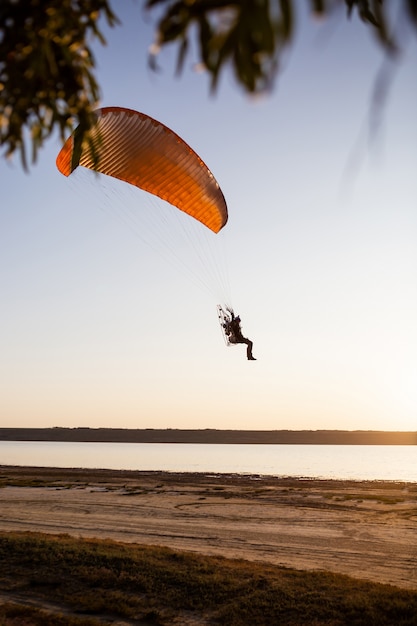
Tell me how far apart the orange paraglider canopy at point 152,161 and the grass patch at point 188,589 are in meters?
9.26

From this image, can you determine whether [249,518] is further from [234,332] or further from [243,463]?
[243,463]

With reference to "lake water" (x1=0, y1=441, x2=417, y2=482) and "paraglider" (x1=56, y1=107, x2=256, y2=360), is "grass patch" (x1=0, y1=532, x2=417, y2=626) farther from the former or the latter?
"lake water" (x1=0, y1=441, x2=417, y2=482)

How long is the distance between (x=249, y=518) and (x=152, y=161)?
67.6 ft

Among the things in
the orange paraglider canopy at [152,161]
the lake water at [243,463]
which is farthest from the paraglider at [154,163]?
the lake water at [243,463]

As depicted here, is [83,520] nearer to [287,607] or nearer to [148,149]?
[287,607]

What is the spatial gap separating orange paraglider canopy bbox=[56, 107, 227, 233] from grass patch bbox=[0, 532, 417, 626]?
30.4 ft

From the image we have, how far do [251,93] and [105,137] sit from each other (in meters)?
10.3

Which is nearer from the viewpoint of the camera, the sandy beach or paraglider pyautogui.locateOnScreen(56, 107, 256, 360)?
paraglider pyautogui.locateOnScreen(56, 107, 256, 360)

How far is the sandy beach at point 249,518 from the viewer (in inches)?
746

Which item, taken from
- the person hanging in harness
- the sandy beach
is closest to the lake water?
the sandy beach

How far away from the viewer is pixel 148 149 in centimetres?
1197

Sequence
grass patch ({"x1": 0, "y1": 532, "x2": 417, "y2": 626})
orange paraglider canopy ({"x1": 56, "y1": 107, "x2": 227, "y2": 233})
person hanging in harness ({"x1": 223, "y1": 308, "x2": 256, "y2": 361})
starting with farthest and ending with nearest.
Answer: person hanging in harness ({"x1": 223, "y1": 308, "x2": 256, "y2": 361})
orange paraglider canopy ({"x1": 56, "y1": 107, "x2": 227, "y2": 233})
grass patch ({"x1": 0, "y1": 532, "x2": 417, "y2": 626})

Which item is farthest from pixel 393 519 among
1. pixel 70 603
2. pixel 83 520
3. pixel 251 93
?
pixel 251 93

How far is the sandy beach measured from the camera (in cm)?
1894
